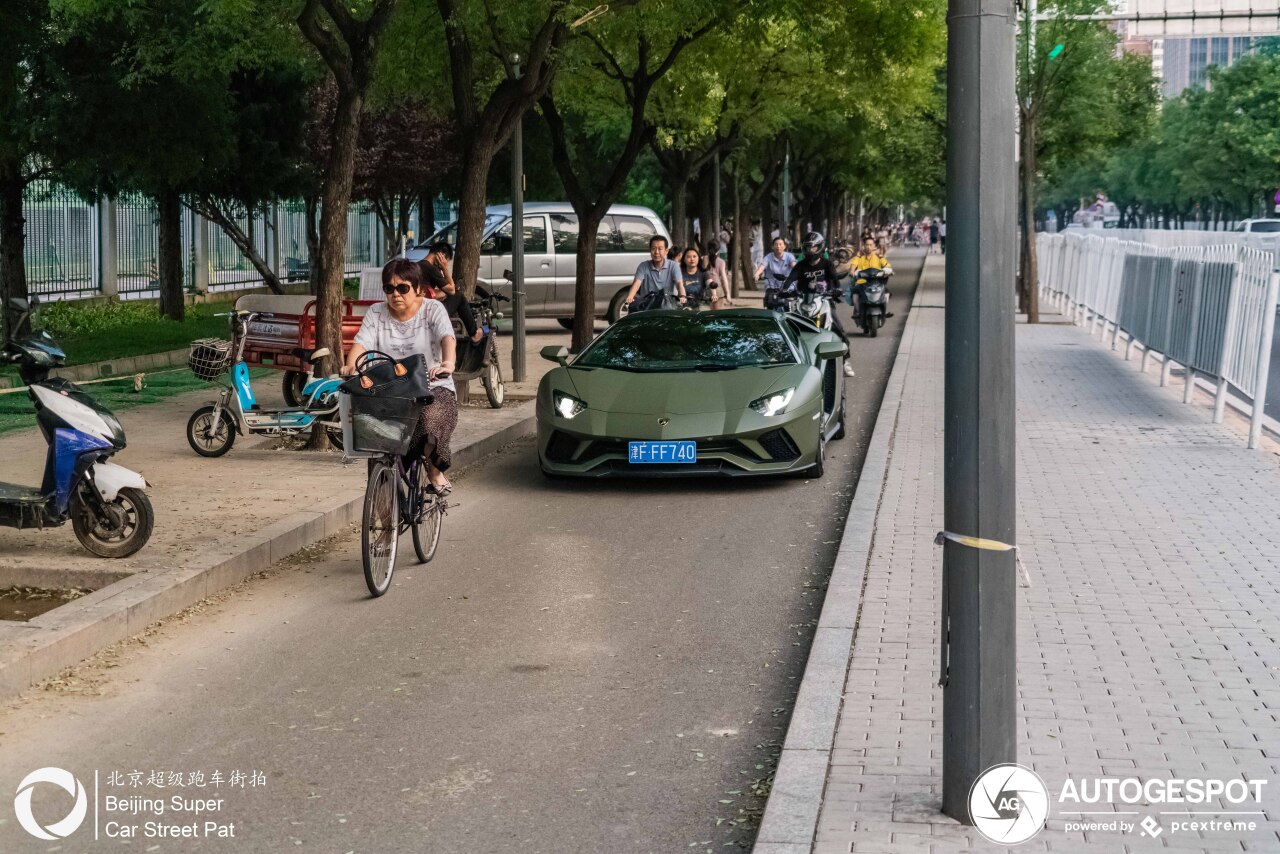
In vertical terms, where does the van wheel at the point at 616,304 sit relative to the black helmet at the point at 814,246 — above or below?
below

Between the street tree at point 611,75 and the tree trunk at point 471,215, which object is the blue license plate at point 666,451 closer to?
the tree trunk at point 471,215

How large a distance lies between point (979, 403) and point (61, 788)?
3.07 m

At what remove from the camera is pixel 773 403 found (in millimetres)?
11766

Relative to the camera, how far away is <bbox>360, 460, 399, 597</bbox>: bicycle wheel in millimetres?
8164

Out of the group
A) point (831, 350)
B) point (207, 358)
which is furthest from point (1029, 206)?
point (207, 358)

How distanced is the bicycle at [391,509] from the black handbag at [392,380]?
1.04 feet

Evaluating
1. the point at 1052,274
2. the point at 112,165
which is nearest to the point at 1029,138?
the point at 1052,274

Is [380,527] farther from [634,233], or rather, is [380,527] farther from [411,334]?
[634,233]

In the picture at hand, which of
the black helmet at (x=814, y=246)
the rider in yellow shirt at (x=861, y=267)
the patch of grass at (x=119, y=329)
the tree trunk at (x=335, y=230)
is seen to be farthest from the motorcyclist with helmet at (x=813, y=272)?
the tree trunk at (x=335, y=230)

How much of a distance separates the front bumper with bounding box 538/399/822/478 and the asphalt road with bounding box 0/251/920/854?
1.36 m

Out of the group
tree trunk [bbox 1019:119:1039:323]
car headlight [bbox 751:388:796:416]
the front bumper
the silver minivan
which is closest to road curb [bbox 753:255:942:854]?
the front bumper

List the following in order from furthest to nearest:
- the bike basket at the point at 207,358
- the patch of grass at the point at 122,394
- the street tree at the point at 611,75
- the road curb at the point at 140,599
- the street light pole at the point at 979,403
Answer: the street tree at the point at 611,75
the patch of grass at the point at 122,394
the bike basket at the point at 207,358
the road curb at the point at 140,599
the street light pole at the point at 979,403

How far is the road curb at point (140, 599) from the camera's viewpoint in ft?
21.9

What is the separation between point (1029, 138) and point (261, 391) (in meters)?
17.0
